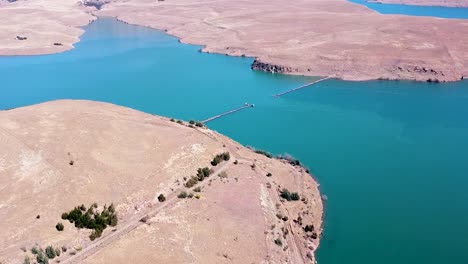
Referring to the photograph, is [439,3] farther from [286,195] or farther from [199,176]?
[199,176]

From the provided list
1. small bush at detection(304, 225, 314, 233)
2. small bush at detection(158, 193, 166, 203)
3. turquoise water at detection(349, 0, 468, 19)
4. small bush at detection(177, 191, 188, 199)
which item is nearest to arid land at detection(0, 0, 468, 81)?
turquoise water at detection(349, 0, 468, 19)

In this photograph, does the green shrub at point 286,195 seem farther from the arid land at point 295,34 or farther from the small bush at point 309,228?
the arid land at point 295,34

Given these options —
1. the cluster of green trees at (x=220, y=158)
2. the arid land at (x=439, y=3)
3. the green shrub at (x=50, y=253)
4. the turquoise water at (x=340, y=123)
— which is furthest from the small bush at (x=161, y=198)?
the arid land at (x=439, y=3)

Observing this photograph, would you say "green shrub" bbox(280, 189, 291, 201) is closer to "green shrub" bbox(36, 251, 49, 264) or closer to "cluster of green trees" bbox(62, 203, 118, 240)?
"cluster of green trees" bbox(62, 203, 118, 240)

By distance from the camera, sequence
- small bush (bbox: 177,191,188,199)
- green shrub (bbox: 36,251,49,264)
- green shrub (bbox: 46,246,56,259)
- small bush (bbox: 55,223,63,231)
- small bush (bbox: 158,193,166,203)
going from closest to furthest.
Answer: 1. green shrub (bbox: 36,251,49,264)
2. green shrub (bbox: 46,246,56,259)
3. small bush (bbox: 55,223,63,231)
4. small bush (bbox: 158,193,166,203)
5. small bush (bbox: 177,191,188,199)

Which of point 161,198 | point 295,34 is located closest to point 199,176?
point 161,198

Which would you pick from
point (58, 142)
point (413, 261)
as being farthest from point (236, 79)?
point (413, 261)

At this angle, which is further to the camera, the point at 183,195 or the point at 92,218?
the point at 183,195
